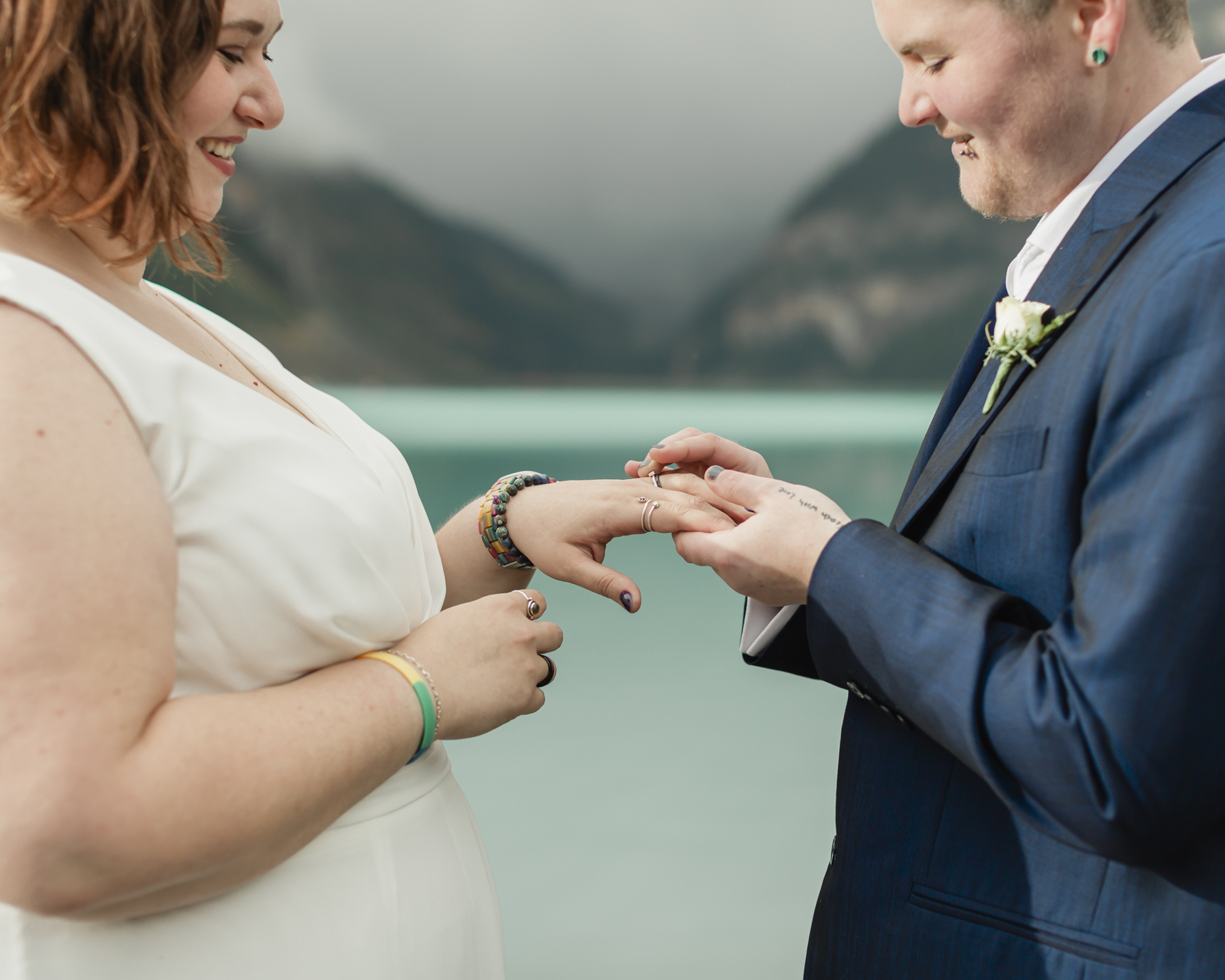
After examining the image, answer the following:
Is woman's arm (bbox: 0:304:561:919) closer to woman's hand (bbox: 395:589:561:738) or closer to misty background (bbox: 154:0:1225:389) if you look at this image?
woman's hand (bbox: 395:589:561:738)

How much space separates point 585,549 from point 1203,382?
888 mm

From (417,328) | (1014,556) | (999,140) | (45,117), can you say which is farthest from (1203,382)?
(417,328)

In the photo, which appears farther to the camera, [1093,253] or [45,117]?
[1093,253]

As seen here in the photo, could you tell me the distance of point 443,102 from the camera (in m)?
18.7

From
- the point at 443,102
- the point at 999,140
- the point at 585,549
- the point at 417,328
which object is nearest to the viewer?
the point at 999,140

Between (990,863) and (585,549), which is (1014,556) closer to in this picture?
(990,863)

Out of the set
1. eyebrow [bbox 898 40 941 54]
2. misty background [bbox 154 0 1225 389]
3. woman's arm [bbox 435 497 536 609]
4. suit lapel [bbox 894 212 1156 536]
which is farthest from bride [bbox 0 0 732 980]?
misty background [bbox 154 0 1225 389]

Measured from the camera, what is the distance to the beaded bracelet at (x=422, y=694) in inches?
37.6

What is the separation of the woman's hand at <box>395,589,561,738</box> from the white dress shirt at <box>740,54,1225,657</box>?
0.41 m

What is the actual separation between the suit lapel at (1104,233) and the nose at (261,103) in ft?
2.77

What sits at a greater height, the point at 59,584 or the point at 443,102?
the point at 443,102

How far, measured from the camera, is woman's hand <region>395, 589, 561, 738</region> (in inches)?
39.3

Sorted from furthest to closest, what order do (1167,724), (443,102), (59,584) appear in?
(443,102) < (1167,724) < (59,584)

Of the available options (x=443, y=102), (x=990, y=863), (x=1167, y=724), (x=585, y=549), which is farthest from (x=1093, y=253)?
(x=443, y=102)
